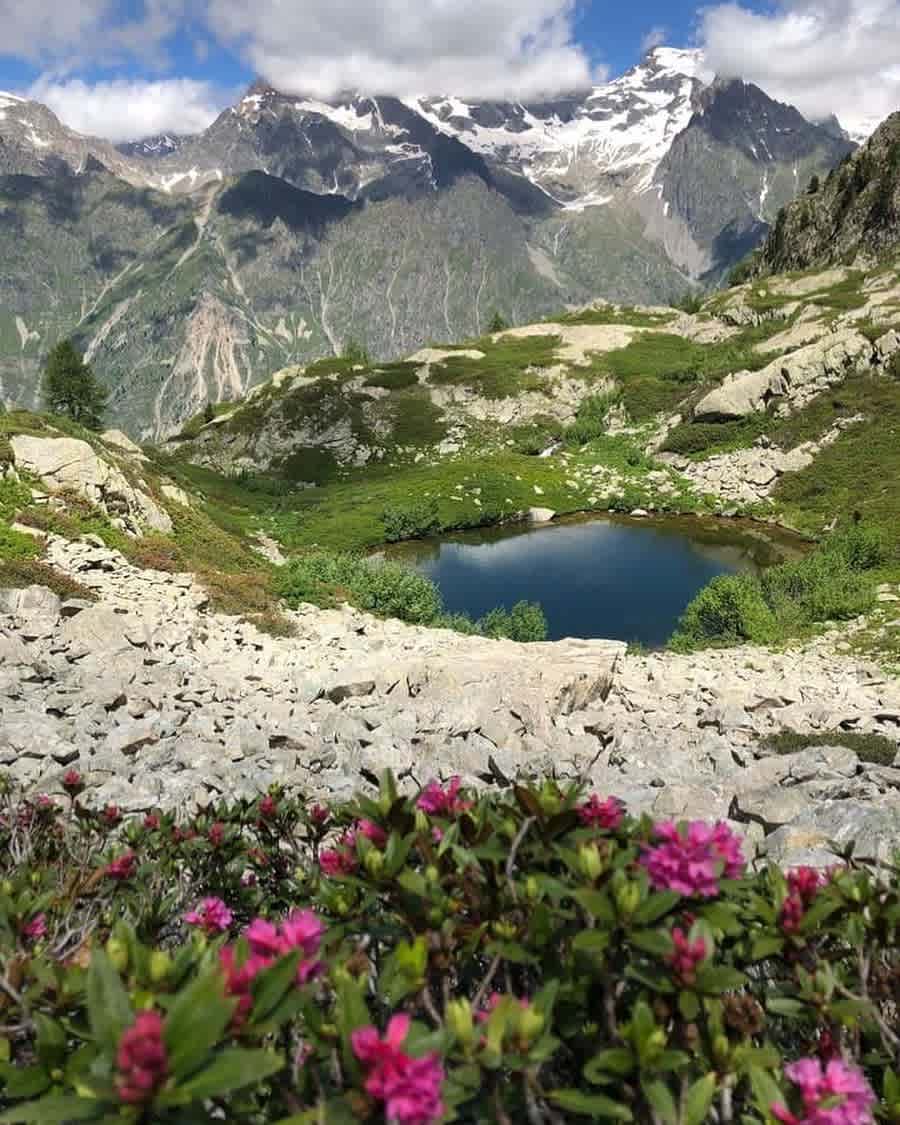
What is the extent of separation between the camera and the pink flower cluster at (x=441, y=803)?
3971mm

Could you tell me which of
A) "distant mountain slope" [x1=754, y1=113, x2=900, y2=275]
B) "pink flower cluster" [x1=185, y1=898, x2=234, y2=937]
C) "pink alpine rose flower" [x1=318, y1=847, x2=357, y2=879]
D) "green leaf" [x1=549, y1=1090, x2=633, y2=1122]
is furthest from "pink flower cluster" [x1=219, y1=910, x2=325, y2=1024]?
"distant mountain slope" [x1=754, y1=113, x2=900, y2=275]

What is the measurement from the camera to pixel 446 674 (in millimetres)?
15344

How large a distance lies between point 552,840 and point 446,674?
12.0m

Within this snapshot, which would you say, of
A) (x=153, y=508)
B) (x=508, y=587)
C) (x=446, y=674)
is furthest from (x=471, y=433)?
(x=446, y=674)

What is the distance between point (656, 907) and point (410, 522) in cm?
5564

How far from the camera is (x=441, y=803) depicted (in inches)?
158

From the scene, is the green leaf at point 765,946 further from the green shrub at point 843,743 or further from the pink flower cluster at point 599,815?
the green shrub at point 843,743

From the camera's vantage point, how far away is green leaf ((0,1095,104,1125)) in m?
1.97

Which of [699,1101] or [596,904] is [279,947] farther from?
[699,1101]

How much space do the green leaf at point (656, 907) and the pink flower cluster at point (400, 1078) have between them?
100 cm

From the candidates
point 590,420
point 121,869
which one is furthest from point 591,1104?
point 590,420

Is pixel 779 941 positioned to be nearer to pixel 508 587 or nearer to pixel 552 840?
pixel 552 840

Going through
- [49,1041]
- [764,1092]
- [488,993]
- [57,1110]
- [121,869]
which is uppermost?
[57,1110]

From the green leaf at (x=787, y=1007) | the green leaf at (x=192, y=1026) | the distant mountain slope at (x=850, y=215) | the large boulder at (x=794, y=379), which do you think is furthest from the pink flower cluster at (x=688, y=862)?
the distant mountain slope at (x=850, y=215)
